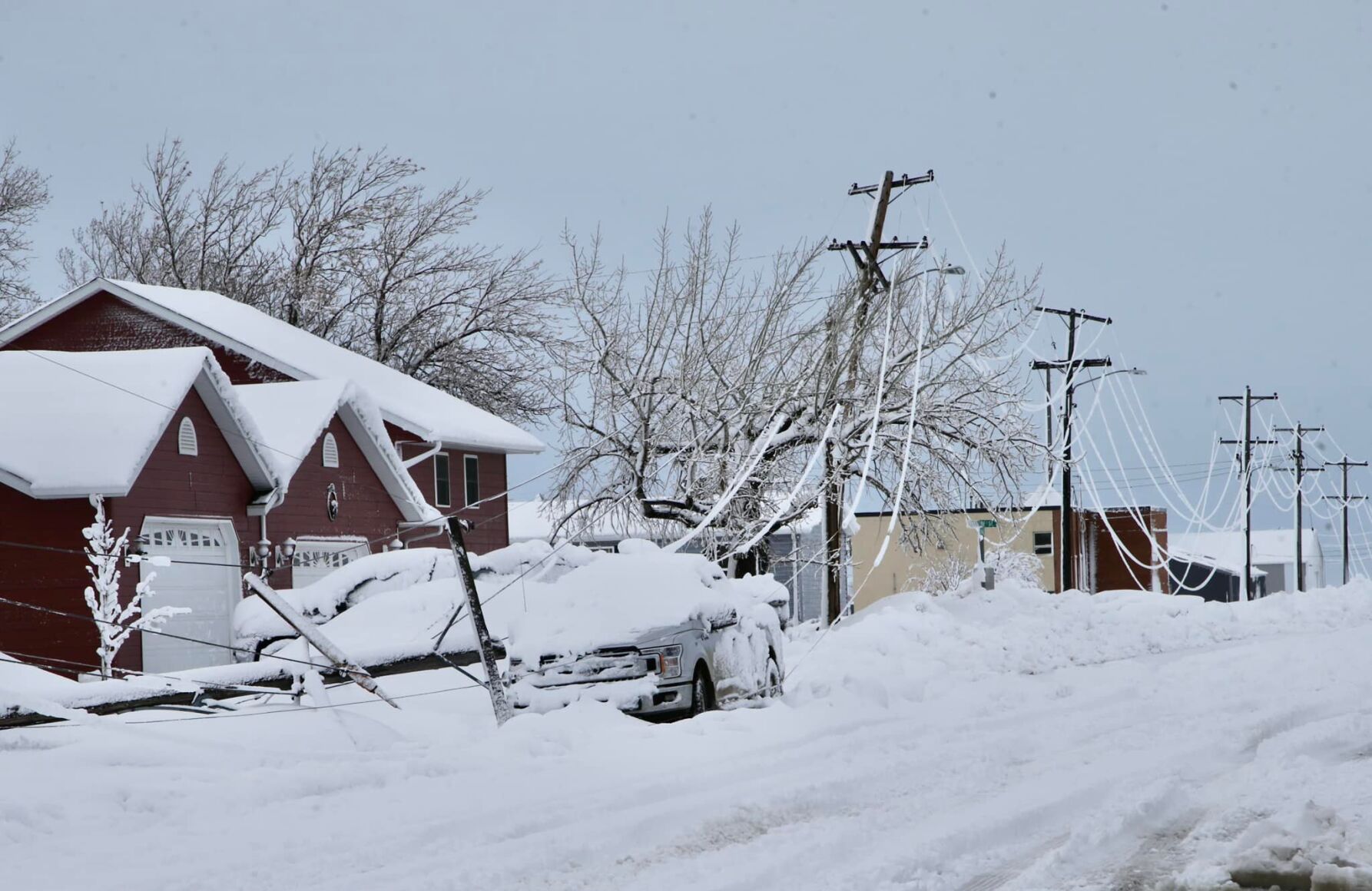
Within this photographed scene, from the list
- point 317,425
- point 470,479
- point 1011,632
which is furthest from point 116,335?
point 1011,632

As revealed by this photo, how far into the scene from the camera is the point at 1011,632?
21.0 meters

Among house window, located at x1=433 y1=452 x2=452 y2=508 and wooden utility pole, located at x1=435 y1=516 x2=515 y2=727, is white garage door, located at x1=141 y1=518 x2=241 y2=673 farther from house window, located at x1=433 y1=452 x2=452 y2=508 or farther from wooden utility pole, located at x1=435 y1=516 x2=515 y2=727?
house window, located at x1=433 y1=452 x2=452 y2=508

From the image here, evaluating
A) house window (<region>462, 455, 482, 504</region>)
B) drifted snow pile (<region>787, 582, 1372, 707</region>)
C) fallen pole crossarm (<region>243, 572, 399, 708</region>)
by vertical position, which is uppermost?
house window (<region>462, 455, 482, 504</region>)

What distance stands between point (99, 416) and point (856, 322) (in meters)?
12.9

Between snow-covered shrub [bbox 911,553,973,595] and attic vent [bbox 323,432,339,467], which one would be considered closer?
attic vent [bbox 323,432,339,467]

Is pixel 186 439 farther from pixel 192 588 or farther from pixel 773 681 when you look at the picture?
pixel 773 681

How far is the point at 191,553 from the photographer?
21.5 m

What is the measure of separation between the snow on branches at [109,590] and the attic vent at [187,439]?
188 centimetres

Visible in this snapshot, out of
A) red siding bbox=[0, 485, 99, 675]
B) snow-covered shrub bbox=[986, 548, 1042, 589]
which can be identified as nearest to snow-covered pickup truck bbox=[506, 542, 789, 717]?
red siding bbox=[0, 485, 99, 675]

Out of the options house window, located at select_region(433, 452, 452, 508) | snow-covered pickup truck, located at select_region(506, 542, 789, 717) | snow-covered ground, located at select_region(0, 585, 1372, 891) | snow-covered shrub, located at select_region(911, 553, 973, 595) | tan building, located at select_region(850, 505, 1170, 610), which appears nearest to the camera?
snow-covered ground, located at select_region(0, 585, 1372, 891)

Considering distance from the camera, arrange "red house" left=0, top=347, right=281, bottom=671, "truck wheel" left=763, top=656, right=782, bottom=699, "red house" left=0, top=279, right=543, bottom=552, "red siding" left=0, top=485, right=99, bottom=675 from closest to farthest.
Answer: "truck wheel" left=763, top=656, right=782, bottom=699 → "red house" left=0, top=347, right=281, bottom=671 → "red siding" left=0, top=485, right=99, bottom=675 → "red house" left=0, top=279, right=543, bottom=552

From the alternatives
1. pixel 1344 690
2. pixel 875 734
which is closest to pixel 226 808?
pixel 875 734

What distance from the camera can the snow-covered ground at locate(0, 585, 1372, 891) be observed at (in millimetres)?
6812

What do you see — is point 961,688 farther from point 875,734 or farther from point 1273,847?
point 1273,847
